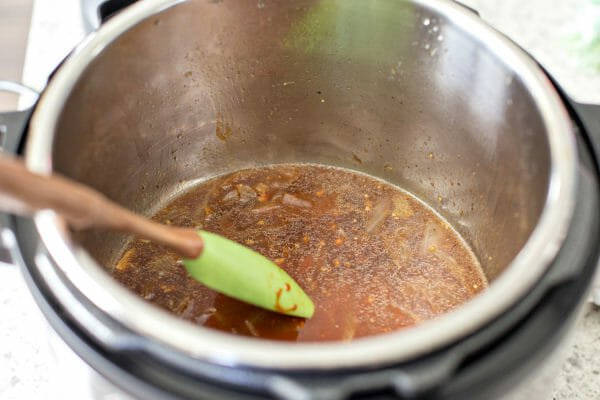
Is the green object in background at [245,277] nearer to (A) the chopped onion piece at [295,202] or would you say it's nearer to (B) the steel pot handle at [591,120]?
(A) the chopped onion piece at [295,202]

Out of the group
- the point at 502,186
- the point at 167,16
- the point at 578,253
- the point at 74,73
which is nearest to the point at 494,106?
the point at 502,186

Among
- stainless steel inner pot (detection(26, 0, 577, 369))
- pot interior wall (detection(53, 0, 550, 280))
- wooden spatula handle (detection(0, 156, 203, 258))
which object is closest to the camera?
wooden spatula handle (detection(0, 156, 203, 258))

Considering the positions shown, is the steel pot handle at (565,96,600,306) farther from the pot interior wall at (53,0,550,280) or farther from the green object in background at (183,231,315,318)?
the green object in background at (183,231,315,318)

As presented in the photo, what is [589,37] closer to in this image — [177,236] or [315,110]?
[315,110]

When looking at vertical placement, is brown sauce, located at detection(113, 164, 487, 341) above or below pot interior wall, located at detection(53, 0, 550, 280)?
below

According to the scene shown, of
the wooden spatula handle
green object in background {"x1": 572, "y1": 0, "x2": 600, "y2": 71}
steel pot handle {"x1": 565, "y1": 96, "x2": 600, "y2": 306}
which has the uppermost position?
the wooden spatula handle

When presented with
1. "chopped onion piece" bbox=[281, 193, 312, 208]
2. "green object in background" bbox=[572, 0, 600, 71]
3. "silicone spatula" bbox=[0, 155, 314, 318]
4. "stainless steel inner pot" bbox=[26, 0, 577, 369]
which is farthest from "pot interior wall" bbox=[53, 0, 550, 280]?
"green object in background" bbox=[572, 0, 600, 71]

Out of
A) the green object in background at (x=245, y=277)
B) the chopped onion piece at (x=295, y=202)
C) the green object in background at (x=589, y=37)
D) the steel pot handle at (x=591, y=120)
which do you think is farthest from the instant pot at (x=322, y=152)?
the green object in background at (x=589, y=37)

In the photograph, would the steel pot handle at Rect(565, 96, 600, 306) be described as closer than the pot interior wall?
Yes

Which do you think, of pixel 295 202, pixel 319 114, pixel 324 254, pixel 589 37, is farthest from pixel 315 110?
pixel 589 37

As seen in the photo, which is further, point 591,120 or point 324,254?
point 324,254
